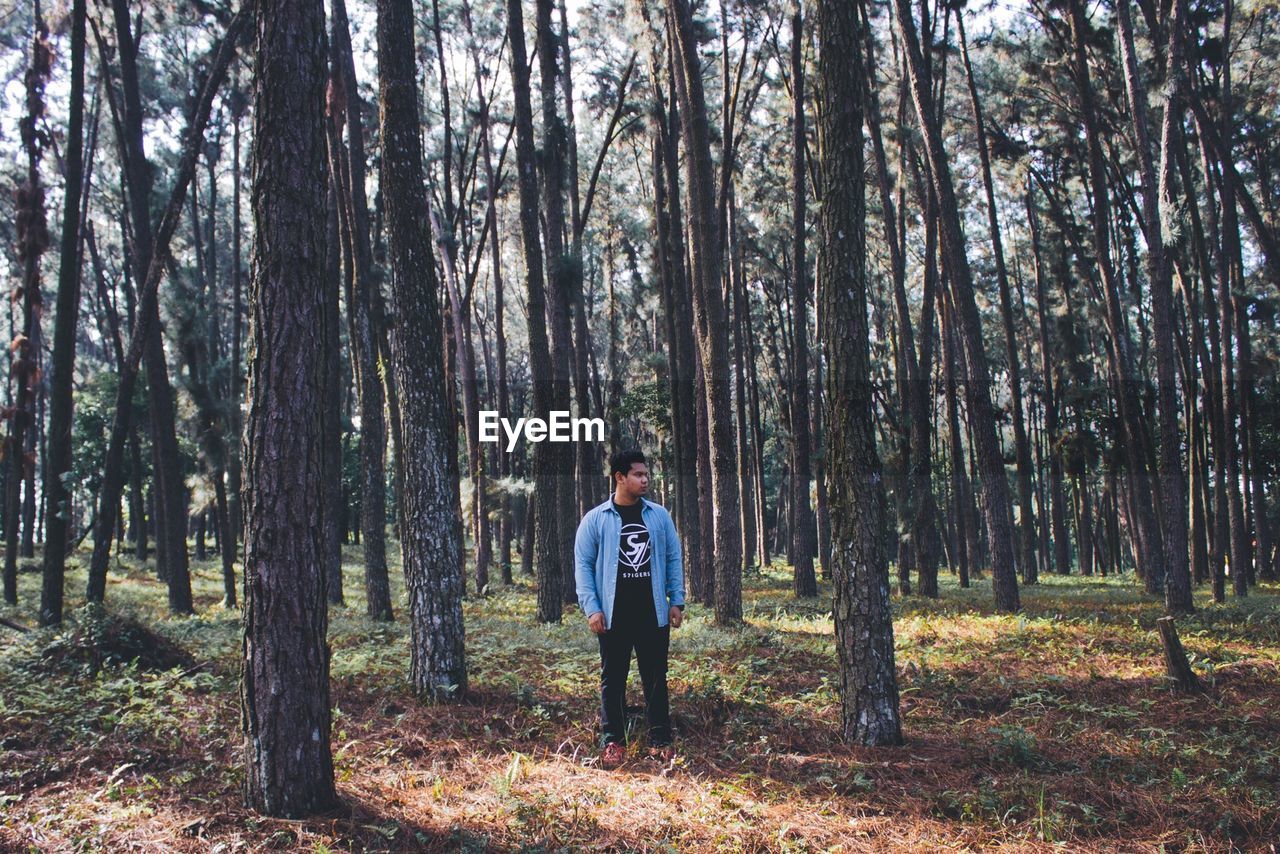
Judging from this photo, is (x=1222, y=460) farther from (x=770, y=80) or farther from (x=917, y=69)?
(x=770, y=80)

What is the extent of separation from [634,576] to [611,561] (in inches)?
8.1

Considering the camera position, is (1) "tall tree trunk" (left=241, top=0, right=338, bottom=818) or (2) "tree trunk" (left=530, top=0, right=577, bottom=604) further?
(2) "tree trunk" (left=530, top=0, right=577, bottom=604)

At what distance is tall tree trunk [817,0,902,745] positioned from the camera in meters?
5.79

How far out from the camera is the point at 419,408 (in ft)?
24.3

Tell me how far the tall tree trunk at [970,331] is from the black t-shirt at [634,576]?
8998mm

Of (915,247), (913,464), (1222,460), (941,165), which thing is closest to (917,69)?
(941,165)

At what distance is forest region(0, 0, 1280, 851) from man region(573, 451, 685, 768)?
4cm

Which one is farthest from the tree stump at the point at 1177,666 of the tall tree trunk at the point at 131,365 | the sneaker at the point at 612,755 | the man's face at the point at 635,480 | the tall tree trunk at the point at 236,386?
the tall tree trunk at the point at 236,386

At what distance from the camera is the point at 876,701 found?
584 centimetres

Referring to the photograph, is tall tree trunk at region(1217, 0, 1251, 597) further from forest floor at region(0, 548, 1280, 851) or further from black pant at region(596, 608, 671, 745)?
black pant at region(596, 608, 671, 745)

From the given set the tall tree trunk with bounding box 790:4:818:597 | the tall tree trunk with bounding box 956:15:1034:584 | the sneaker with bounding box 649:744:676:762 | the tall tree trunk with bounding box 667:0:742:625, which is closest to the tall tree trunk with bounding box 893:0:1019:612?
the tall tree trunk with bounding box 790:4:818:597

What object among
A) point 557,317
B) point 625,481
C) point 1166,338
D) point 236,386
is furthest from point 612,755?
point 236,386

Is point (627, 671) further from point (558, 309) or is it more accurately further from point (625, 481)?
point (558, 309)

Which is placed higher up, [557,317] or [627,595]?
[557,317]
